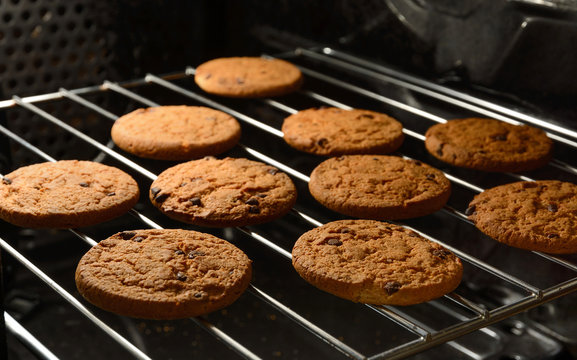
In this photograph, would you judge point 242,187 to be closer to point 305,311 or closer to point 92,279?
point 305,311

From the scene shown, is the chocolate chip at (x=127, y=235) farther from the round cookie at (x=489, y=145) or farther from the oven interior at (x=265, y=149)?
the round cookie at (x=489, y=145)

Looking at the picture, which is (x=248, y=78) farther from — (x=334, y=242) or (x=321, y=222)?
(x=334, y=242)

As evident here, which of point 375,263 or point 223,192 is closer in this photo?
point 375,263

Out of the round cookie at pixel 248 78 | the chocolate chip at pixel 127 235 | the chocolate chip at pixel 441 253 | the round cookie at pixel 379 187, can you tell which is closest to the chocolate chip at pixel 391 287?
the chocolate chip at pixel 441 253

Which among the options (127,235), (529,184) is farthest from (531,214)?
(127,235)

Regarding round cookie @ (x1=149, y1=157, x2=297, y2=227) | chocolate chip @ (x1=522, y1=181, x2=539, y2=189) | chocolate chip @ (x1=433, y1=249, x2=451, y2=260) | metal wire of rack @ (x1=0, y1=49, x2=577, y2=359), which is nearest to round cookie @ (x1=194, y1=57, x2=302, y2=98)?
metal wire of rack @ (x1=0, y1=49, x2=577, y2=359)

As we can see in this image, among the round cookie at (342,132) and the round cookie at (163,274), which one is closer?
the round cookie at (163,274)
